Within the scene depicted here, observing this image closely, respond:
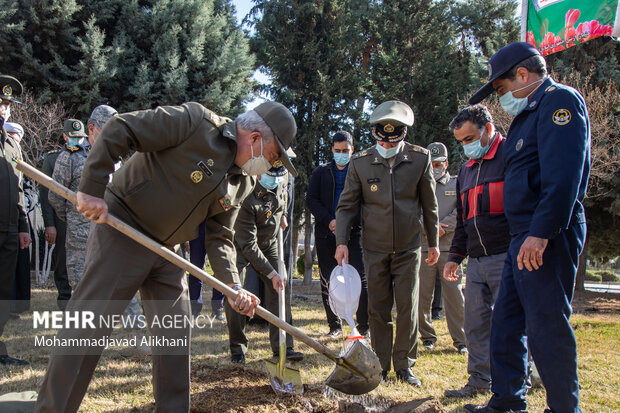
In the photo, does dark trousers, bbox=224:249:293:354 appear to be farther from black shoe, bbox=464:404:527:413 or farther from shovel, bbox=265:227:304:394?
black shoe, bbox=464:404:527:413

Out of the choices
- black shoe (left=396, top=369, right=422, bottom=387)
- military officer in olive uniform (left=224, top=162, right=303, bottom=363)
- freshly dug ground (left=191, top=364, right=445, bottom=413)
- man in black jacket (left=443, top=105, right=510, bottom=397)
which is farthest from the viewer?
military officer in olive uniform (left=224, top=162, right=303, bottom=363)

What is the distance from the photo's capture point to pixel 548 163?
8.86 ft

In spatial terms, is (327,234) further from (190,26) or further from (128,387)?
(190,26)

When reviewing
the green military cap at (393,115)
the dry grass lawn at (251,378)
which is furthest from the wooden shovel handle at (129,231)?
the green military cap at (393,115)

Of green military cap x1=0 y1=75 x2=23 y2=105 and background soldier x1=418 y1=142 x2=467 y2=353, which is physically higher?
green military cap x1=0 y1=75 x2=23 y2=105

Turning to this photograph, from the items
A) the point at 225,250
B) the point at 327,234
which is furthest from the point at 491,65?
the point at 327,234

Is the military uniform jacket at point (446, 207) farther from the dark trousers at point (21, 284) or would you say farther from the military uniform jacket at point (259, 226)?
the dark trousers at point (21, 284)

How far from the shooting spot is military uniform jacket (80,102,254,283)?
2.63m

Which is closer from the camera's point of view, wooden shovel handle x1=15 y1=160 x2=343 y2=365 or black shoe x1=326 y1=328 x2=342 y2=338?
wooden shovel handle x1=15 y1=160 x2=343 y2=365

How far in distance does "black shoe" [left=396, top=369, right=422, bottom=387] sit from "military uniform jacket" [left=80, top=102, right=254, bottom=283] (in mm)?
2339

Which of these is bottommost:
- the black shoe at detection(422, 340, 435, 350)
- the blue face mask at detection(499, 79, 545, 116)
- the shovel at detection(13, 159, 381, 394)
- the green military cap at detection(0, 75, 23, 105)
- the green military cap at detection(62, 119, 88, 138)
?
the black shoe at detection(422, 340, 435, 350)

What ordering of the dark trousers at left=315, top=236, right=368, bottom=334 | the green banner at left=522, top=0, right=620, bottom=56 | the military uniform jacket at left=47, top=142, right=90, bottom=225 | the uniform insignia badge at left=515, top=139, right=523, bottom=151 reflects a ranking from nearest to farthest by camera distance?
the uniform insignia badge at left=515, top=139, right=523, bottom=151, the military uniform jacket at left=47, top=142, right=90, bottom=225, the dark trousers at left=315, top=236, right=368, bottom=334, the green banner at left=522, top=0, right=620, bottom=56

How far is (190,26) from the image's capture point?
1412 cm

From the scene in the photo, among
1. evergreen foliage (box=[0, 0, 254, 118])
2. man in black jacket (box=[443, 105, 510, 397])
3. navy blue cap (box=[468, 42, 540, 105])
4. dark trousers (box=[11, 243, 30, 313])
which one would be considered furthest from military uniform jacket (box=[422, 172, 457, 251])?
evergreen foliage (box=[0, 0, 254, 118])
